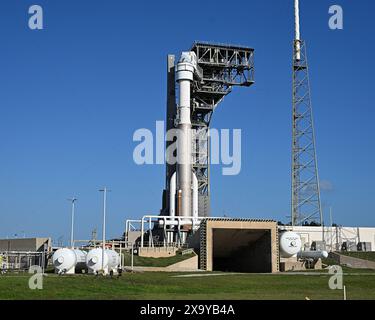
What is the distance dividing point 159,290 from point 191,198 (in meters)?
64.0

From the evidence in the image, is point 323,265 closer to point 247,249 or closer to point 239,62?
point 247,249

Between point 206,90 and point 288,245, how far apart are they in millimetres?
40428

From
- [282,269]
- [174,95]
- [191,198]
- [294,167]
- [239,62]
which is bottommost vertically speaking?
[282,269]

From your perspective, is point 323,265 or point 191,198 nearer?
point 323,265

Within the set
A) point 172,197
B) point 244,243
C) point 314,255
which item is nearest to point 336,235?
point 314,255

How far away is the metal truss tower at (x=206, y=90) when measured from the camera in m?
115

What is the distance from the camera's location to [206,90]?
383 feet

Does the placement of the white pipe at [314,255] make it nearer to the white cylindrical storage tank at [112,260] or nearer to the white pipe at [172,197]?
the white pipe at [172,197]

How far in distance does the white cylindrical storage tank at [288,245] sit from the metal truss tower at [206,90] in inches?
945

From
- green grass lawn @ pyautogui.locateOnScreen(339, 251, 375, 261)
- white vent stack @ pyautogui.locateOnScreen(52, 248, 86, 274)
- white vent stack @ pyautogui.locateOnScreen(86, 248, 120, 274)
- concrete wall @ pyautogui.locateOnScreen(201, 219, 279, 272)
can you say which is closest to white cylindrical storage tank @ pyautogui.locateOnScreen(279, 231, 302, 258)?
concrete wall @ pyautogui.locateOnScreen(201, 219, 279, 272)

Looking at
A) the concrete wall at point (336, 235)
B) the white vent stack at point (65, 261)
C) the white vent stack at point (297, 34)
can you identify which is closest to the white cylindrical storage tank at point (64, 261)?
the white vent stack at point (65, 261)
